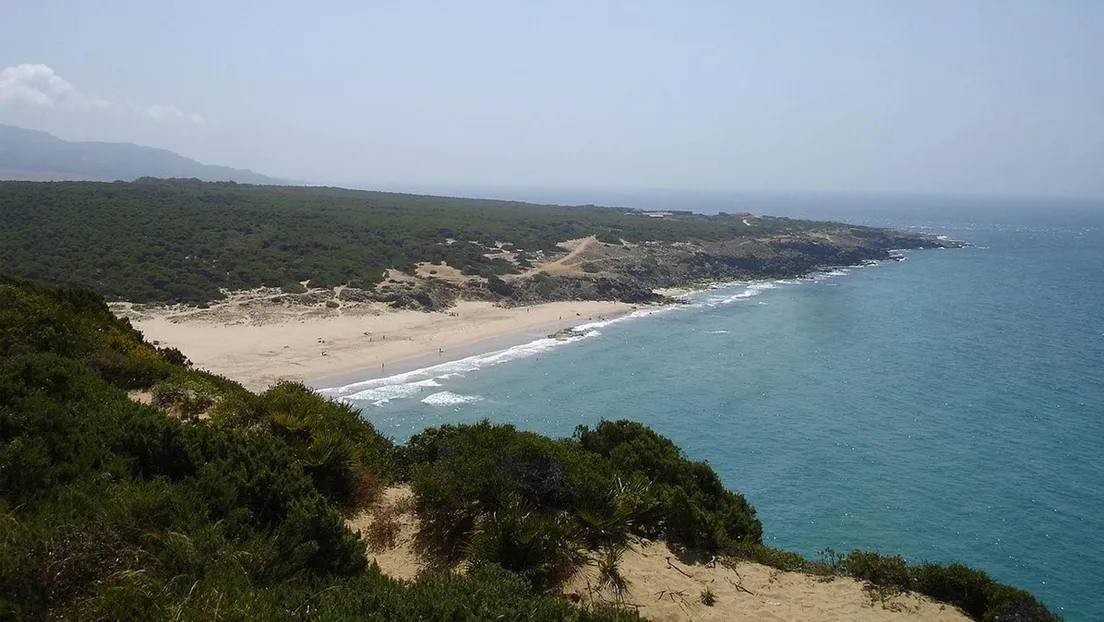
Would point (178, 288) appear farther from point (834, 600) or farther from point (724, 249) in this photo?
point (724, 249)

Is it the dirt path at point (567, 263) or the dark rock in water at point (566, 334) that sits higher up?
the dirt path at point (567, 263)

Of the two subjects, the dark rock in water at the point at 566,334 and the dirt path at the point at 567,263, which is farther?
the dirt path at the point at 567,263

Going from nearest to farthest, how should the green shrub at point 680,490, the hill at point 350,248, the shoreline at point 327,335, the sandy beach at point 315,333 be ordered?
the green shrub at point 680,490
the shoreline at point 327,335
the sandy beach at point 315,333
the hill at point 350,248

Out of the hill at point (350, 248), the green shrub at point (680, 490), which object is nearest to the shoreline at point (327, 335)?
the hill at point (350, 248)

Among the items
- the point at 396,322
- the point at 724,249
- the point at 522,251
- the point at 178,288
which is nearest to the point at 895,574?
the point at 396,322

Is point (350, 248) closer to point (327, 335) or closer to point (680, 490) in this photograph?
point (327, 335)

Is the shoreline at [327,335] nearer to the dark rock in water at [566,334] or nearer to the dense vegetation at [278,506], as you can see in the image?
the dark rock in water at [566,334]

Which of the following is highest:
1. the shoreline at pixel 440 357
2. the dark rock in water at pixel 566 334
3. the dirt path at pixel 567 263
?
the dirt path at pixel 567 263

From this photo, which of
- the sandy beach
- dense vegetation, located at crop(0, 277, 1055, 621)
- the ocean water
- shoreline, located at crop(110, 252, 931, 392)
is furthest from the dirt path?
dense vegetation, located at crop(0, 277, 1055, 621)
